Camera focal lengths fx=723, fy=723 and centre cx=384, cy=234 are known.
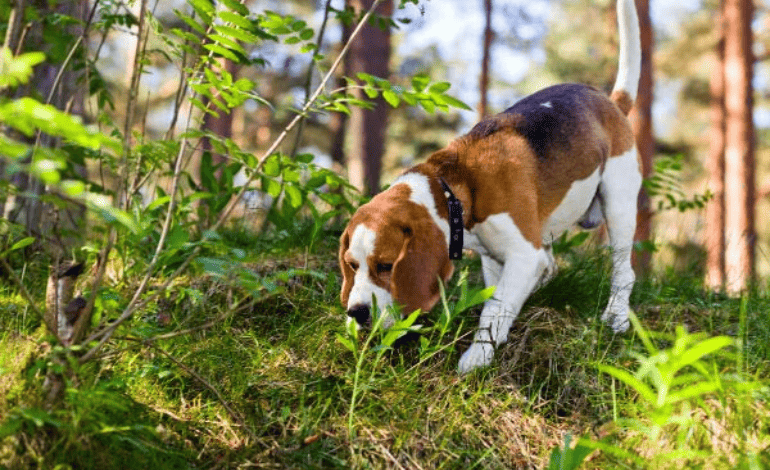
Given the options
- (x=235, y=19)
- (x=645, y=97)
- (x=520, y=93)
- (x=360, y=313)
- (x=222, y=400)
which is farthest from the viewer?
(x=520, y=93)

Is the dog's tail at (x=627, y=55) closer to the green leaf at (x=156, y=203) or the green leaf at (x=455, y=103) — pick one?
the green leaf at (x=455, y=103)

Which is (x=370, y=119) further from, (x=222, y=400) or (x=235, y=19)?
(x=222, y=400)

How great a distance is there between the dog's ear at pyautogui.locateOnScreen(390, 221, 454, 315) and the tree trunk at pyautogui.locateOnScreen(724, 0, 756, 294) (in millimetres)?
9565

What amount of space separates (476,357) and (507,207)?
2.57 ft

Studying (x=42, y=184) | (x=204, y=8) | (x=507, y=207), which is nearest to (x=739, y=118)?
(x=507, y=207)

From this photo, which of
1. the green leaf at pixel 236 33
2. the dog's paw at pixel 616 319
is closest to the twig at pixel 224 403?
the green leaf at pixel 236 33

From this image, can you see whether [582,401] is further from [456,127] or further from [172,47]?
[456,127]

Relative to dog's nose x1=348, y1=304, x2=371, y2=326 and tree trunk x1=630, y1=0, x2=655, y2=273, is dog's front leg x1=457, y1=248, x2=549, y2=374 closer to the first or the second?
dog's nose x1=348, y1=304, x2=371, y2=326

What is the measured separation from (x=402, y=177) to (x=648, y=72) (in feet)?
28.2

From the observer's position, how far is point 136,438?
2.18 metres

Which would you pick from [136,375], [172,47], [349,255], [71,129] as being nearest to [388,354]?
[349,255]

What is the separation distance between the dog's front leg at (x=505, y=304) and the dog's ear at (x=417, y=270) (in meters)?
0.27

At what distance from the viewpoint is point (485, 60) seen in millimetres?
15234

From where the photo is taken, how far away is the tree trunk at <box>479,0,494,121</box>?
15.0 metres
